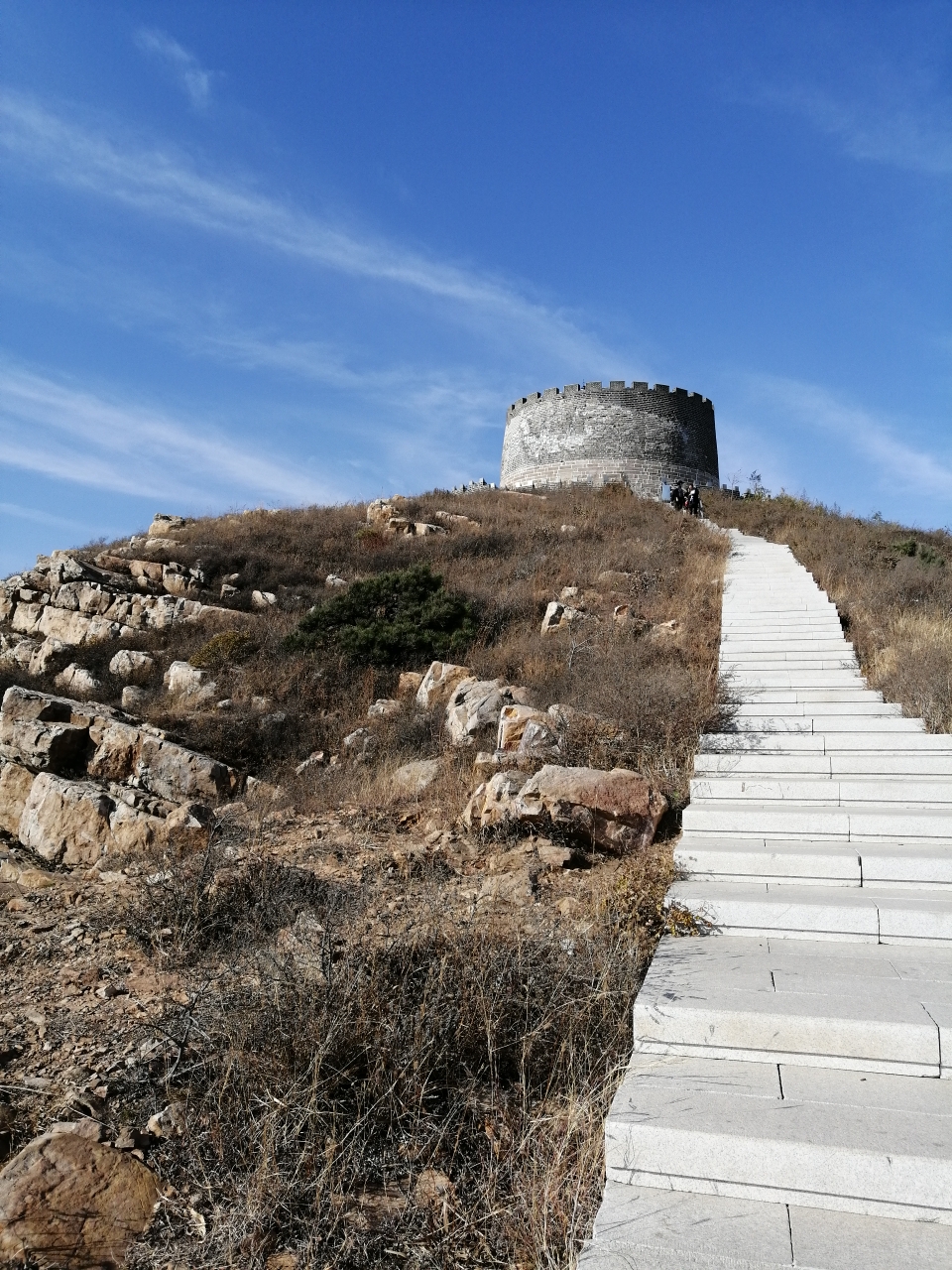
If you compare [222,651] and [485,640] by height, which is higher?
[485,640]

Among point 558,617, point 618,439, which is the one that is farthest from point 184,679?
point 618,439

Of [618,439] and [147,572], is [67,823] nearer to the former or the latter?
[147,572]

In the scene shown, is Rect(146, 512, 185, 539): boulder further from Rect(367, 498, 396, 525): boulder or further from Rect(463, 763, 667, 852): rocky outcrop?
Rect(463, 763, 667, 852): rocky outcrop

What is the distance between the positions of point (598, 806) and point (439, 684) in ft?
11.6

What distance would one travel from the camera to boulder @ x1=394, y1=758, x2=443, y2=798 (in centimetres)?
611

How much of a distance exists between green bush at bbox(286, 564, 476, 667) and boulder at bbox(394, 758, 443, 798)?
3153 millimetres

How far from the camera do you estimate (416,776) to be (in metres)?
6.29

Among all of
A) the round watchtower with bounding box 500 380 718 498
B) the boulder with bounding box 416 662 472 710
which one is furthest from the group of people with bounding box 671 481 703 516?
the boulder with bounding box 416 662 472 710

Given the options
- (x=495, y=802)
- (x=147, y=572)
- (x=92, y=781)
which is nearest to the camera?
(x=495, y=802)

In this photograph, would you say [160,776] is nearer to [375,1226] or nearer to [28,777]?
[28,777]

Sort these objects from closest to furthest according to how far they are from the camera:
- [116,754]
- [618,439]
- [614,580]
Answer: [116,754], [614,580], [618,439]

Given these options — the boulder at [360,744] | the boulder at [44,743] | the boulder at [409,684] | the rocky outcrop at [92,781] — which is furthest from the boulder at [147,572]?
the boulder at [360,744]

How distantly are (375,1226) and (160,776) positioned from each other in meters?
4.98

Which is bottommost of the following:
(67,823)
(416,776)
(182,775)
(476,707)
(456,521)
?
(67,823)
